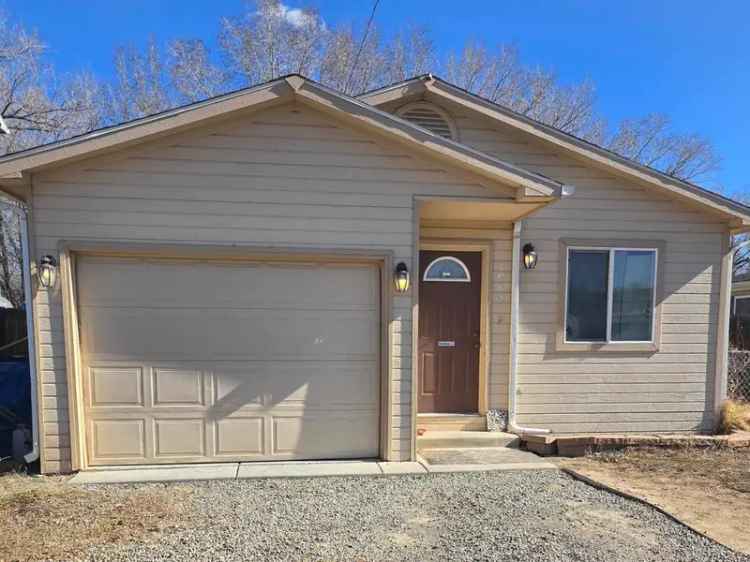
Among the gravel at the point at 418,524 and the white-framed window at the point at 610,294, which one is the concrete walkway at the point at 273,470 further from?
the white-framed window at the point at 610,294

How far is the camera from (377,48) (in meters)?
14.1

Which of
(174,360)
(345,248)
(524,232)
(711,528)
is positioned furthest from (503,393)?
(174,360)

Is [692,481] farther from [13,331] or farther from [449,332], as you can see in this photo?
[13,331]

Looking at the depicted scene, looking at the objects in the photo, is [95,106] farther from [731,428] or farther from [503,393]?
[731,428]

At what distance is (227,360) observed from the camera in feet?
15.7

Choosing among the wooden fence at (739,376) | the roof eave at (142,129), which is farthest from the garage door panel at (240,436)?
the wooden fence at (739,376)

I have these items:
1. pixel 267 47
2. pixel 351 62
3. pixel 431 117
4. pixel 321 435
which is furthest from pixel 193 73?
pixel 321 435

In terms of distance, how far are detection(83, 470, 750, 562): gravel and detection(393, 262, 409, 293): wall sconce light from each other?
6.17 ft

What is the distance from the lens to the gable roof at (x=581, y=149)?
5.63 metres

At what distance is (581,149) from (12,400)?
24.8 ft

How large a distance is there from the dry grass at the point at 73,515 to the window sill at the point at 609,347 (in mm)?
4523

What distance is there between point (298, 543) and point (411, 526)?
881 millimetres

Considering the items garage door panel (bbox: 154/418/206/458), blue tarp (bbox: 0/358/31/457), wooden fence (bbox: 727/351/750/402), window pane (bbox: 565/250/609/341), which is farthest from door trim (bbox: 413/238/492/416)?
blue tarp (bbox: 0/358/31/457)

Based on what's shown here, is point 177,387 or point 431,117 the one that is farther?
point 431,117
